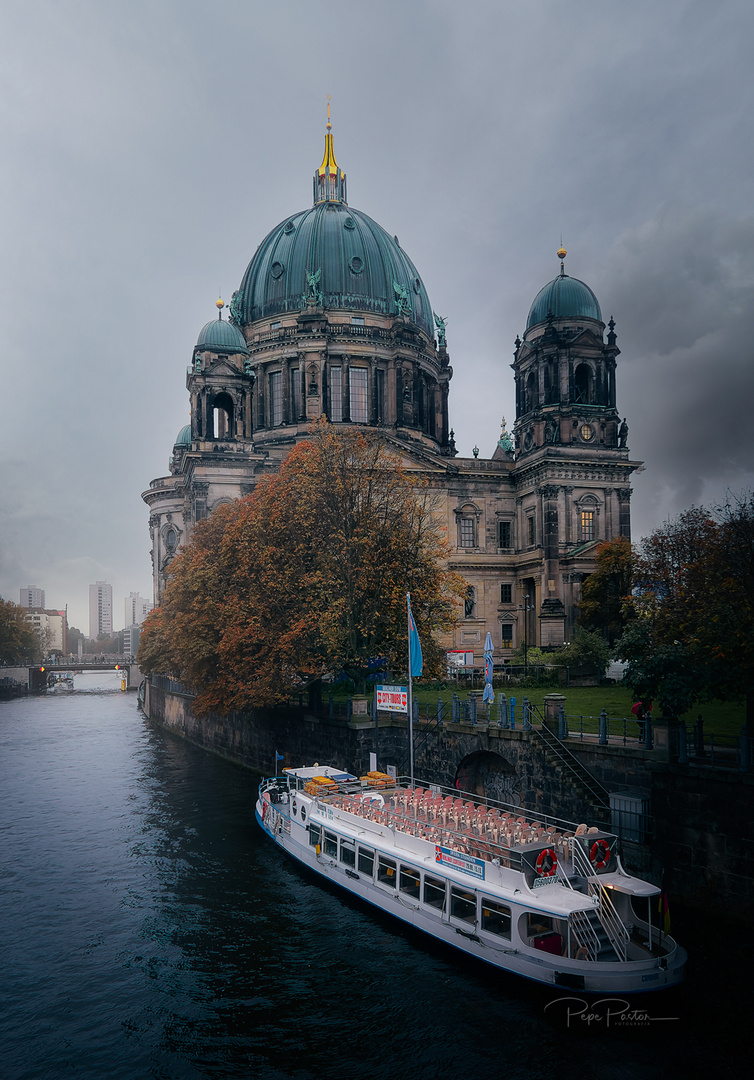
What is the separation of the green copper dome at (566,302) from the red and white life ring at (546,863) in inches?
2286

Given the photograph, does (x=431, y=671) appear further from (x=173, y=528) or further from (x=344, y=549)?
(x=173, y=528)

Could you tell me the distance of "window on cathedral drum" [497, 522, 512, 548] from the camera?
247 ft

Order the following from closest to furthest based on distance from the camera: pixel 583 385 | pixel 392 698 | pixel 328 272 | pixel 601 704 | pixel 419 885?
pixel 419 885, pixel 392 698, pixel 601 704, pixel 583 385, pixel 328 272

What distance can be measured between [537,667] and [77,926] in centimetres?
3713

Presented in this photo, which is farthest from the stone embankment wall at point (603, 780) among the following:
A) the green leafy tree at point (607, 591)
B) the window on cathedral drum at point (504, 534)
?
the window on cathedral drum at point (504, 534)

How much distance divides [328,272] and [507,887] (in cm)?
7036

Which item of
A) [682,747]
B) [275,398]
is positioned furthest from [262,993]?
[275,398]

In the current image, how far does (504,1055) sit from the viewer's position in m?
16.7

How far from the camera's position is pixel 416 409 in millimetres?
79000

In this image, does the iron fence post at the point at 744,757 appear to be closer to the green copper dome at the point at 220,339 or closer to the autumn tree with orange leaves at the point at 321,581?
the autumn tree with orange leaves at the point at 321,581

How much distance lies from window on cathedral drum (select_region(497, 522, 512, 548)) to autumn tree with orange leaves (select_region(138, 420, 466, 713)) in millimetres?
33540

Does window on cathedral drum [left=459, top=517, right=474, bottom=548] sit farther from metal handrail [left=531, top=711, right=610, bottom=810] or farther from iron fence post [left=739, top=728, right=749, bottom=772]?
iron fence post [left=739, top=728, right=749, bottom=772]

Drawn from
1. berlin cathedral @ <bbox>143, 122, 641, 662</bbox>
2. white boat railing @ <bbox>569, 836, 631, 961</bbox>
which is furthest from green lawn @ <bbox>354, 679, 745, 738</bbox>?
berlin cathedral @ <bbox>143, 122, 641, 662</bbox>

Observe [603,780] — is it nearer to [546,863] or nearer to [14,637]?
[546,863]
